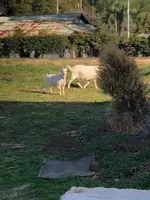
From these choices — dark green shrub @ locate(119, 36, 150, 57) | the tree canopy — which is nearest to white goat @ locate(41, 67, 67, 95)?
dark green shrub @ locate(119, 36, 150, 57)

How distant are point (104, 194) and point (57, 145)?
403 centimetres

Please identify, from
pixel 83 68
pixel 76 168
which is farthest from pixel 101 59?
pixel 83 68

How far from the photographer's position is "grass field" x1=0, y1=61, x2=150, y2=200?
5.90m

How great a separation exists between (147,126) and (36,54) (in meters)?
23.1

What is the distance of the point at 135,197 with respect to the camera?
14.9 feet

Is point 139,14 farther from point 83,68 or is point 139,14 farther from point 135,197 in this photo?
point 135,197

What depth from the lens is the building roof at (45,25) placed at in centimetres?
3697

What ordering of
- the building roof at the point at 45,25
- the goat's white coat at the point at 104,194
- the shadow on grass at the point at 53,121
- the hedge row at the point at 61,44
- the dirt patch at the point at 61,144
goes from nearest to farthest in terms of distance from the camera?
1. the goat's white coat at the point at 104,194
2. the dirt patch at the point at 61,144
3. the shadow on grass at the point at 53,121
4. the hedge row at the point at 61,44
5. the building roof at the point at 45,25

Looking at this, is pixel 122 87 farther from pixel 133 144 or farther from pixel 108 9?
pixel 108 9

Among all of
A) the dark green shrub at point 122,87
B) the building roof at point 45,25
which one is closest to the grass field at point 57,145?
the dark green shrub at point 122,87

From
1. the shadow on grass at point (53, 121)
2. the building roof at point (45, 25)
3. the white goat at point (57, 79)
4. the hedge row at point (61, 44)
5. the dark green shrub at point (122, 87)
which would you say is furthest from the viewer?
the building roof at point (45, 25)

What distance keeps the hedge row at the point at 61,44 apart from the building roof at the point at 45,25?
4.75m

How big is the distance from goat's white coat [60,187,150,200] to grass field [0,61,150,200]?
67 cm

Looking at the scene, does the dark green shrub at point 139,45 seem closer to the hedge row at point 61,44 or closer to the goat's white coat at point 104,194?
the hedge row at point 61,44
